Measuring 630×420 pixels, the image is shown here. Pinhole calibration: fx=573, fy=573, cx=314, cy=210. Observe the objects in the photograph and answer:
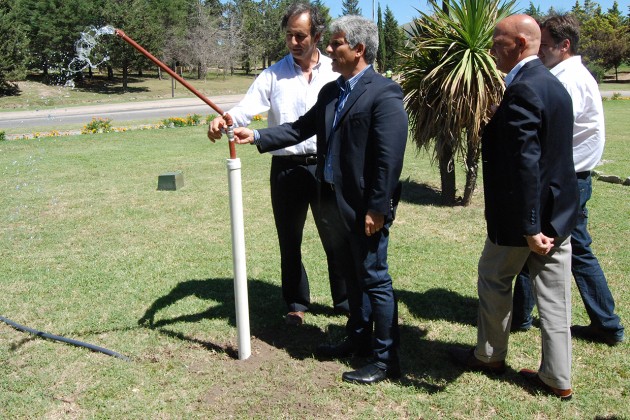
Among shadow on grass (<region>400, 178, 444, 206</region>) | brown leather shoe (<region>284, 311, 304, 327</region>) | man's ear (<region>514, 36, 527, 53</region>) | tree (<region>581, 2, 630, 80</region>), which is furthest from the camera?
tree (<region>581, 2, 630, 80</region>)

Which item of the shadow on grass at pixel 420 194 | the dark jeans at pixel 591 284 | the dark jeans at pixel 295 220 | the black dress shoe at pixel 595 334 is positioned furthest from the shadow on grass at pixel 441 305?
the shadow on grass at pixel 420 194

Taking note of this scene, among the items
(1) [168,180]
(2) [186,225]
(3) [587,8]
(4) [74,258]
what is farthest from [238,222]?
(3) [587,8]

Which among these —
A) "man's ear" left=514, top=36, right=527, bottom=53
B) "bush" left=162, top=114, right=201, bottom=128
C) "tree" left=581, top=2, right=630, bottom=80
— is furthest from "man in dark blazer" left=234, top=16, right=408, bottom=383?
"tree" left=581, top=2, right=630, bottom=80

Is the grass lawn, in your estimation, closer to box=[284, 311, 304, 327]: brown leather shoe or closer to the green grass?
box=[284, 311, 304, 327]: brown leather shoe

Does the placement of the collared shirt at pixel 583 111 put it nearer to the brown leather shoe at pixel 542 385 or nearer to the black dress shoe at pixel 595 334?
the black dress shoe at pixel 595 334

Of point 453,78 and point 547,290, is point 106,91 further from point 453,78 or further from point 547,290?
point 547,290

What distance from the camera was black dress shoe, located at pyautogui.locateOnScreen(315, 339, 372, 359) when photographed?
3.66 metres

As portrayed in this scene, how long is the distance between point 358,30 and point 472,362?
2060 mm

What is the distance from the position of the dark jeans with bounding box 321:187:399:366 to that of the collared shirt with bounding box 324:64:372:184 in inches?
5.9

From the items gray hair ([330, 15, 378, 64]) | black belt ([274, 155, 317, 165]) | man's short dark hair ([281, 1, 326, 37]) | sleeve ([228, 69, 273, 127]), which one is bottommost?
black belt ([274, 155, 317, 165])

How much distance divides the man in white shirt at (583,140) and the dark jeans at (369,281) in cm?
130

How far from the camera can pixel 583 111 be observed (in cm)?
356

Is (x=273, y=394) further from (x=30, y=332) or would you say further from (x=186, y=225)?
(x=186, y=225)

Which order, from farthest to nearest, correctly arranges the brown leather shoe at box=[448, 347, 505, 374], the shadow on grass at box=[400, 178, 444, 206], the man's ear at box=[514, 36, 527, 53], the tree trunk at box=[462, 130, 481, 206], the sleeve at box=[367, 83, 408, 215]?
the shadow on grass at box=[400, 178, 444, 206]
the tree trunk at box=[462, 130, 481, 206]
the brown leather shoe at box=[448, 347, 505, 374]
the sleeve at box=[367, 83, 408, 215]
the man's ear at box=[514, 36, 527, 53]
